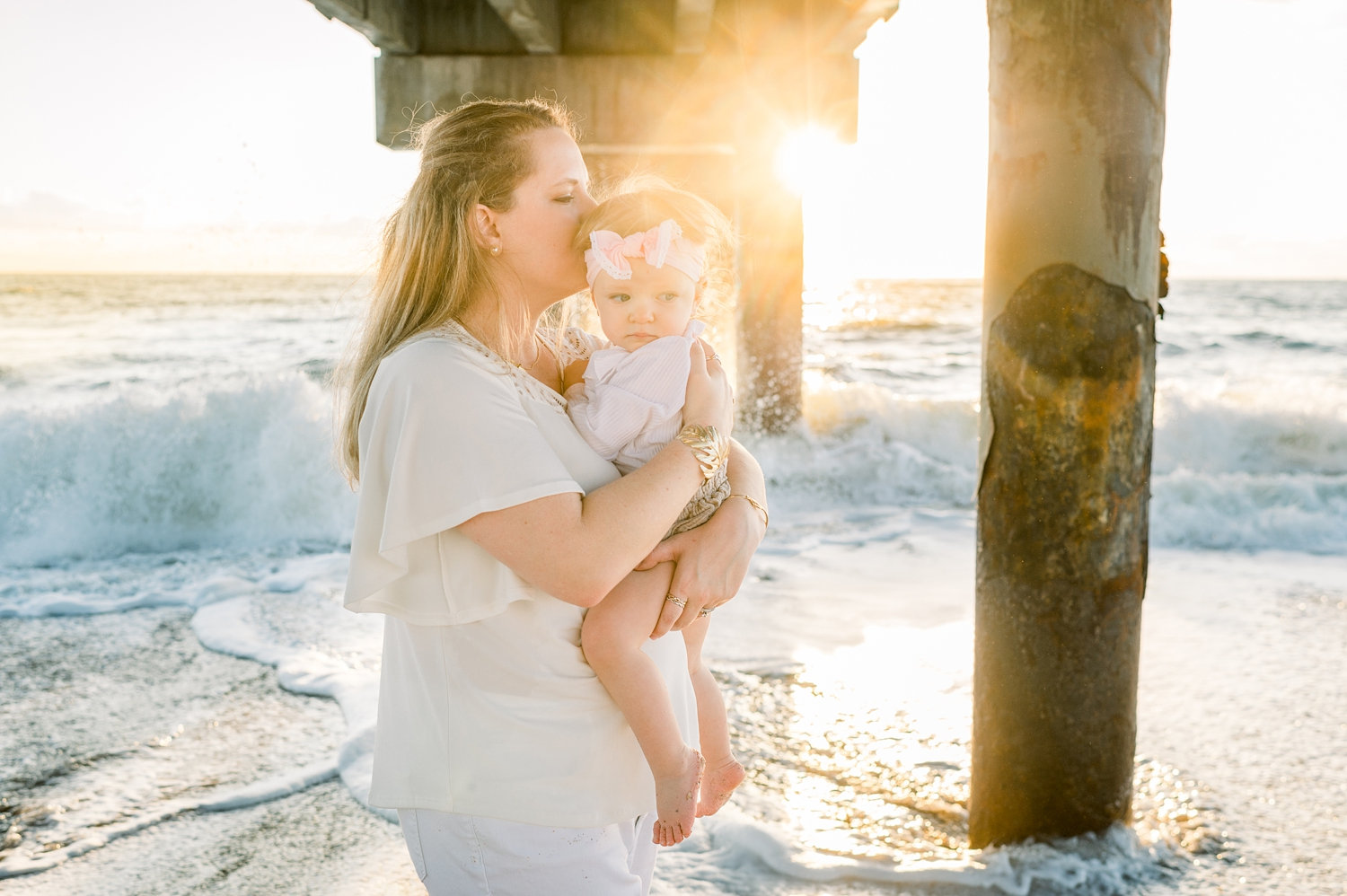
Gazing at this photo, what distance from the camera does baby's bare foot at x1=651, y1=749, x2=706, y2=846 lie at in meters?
1.61

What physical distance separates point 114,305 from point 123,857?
29828 millimetres

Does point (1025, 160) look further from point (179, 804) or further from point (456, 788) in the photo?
point (179, 804)

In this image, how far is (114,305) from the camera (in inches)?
1144

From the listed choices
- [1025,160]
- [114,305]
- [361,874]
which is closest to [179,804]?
[361,874]

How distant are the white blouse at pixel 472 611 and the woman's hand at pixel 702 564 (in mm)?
146

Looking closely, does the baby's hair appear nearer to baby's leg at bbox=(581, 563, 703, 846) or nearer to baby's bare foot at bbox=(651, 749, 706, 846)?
baby's leg at bbox=(581, 563, 703, 846)

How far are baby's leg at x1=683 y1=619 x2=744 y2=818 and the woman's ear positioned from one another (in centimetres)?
85

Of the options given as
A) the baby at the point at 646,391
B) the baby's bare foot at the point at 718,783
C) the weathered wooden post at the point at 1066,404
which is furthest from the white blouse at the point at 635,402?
the weathered wooden post at the point at 1066,404

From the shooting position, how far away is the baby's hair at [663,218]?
1738 mm

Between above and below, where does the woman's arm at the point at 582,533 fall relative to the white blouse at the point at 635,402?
below

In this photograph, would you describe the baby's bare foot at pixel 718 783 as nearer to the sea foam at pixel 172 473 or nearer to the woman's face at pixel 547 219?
the woman's face at pixel 547 219

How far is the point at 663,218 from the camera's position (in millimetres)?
1814

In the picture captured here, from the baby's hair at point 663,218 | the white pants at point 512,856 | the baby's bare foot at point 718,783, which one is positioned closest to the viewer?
the white pants at point 512,856

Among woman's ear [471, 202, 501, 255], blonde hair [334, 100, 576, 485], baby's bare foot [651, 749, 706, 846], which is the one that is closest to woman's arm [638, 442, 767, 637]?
baby's bare foot [651, 749, 706, 846]
